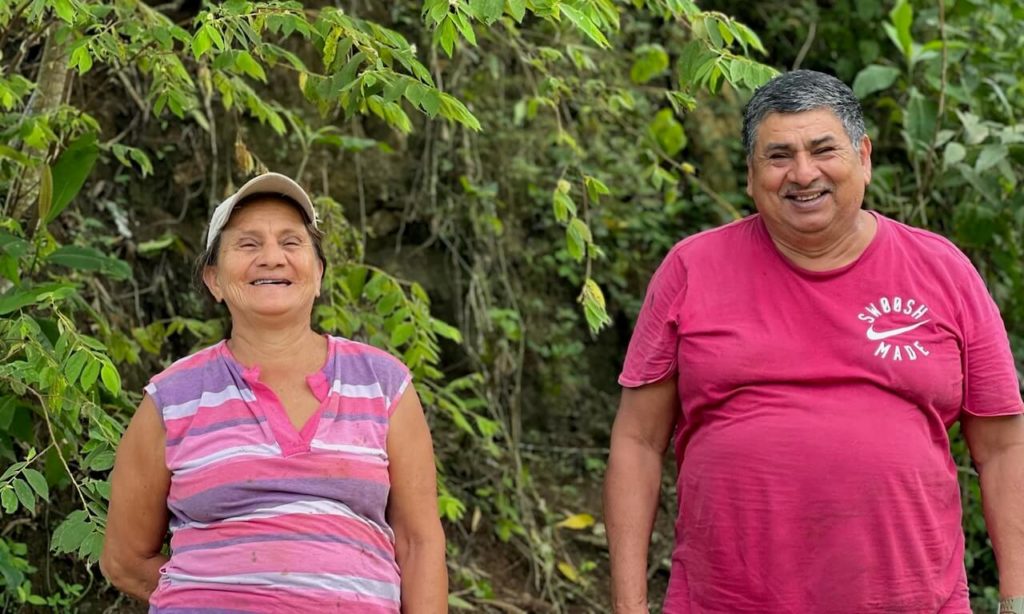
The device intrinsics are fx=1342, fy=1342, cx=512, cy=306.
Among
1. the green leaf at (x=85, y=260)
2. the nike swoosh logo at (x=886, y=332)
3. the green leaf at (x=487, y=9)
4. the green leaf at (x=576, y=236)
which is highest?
the green leaf at (x=487, y=9)

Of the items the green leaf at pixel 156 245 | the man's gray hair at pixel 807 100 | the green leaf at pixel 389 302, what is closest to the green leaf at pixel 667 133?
the green leaf at pixel 389 302

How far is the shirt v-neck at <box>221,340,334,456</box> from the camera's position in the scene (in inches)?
99.1

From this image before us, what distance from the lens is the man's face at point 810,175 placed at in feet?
8.67

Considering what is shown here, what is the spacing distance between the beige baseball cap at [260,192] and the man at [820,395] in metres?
0.74

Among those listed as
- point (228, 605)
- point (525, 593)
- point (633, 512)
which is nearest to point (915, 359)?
point (633, 512)

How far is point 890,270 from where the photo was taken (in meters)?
2.67

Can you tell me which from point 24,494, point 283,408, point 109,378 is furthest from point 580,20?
point 24,494

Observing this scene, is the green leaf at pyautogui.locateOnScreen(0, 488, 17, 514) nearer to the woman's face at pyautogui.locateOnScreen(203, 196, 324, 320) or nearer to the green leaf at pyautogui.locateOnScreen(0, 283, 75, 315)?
the green leaf at pyautogui.locateOnScreen(0, 283, 75, 315)

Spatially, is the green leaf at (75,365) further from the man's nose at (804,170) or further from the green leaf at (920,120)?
the green leaf at (920,120)

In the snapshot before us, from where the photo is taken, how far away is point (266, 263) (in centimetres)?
262

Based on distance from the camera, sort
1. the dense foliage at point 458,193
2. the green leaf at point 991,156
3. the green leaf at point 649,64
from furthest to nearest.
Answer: the green leaf at point 649,64, the green leaf at point 991,156, the dense foliage at point 458,193

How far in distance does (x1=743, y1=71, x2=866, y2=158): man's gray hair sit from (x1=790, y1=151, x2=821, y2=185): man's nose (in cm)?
10

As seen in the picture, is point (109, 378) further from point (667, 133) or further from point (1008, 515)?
point (667, 133)

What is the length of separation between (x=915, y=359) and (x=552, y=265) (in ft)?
11.0
